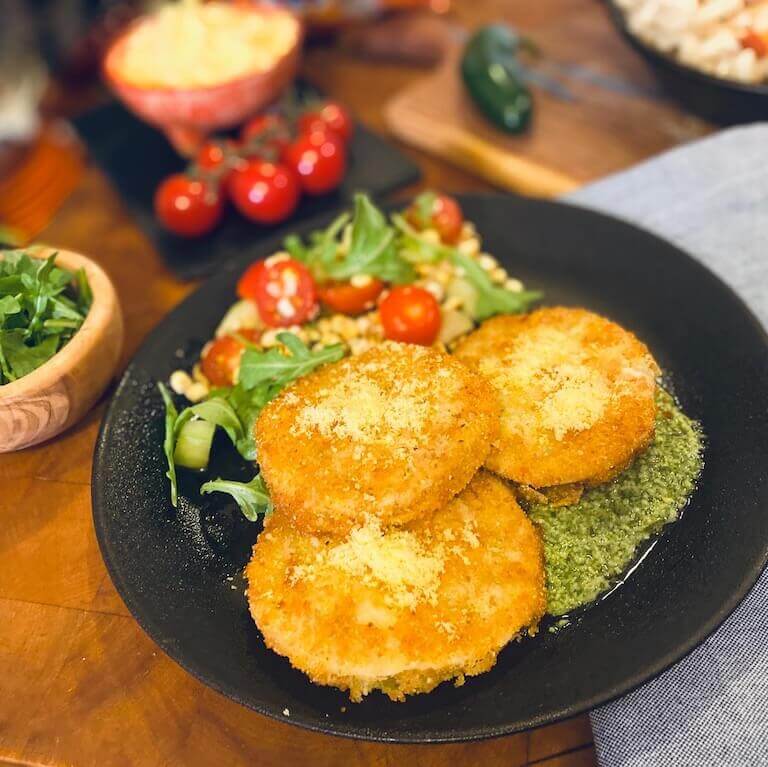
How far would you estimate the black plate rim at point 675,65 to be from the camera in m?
2.86

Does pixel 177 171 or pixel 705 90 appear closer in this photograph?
pixel 705 90

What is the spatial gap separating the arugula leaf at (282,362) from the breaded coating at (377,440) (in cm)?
16

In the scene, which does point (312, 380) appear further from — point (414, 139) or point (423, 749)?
point (414, 139)

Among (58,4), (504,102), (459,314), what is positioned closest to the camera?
(459,314)

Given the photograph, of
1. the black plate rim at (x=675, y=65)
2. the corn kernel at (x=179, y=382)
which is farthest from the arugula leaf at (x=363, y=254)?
the black plate rim at (x=675, y=65)

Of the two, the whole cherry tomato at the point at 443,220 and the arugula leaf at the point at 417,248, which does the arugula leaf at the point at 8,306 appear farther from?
the whole cherry tomato at the point at 443,220

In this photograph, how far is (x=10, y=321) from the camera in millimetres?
2211

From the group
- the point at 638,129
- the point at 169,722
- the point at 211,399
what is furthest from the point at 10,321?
the point at 638,129

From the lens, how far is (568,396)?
2.04 m

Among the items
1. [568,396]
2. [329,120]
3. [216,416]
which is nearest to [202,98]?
[329,120]

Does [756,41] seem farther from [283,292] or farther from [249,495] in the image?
[249,495]

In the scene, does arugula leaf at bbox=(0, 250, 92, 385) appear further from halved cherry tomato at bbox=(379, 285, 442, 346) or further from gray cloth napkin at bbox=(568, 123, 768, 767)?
gray cloth napkin at bbox=(568, 123, 768, 767)

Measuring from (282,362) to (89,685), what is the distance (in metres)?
1.04

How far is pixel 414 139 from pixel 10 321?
7.27 ft
